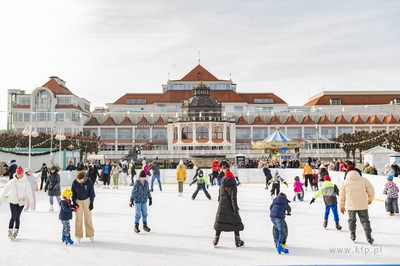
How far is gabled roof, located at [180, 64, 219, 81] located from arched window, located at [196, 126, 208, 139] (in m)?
25.9

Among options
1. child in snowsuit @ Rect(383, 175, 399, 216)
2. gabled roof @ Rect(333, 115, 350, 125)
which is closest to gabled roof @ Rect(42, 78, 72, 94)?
gabled roof @ Rect(333, 115, 350, 125)

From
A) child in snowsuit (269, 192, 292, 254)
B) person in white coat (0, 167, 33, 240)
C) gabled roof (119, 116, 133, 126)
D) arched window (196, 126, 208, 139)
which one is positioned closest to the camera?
child in snowsuit (269, 192, 292, 254)

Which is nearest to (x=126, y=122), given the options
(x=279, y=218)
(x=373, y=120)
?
(x=373, y=120)

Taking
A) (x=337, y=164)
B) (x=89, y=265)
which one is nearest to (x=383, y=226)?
(x=89, y=265)

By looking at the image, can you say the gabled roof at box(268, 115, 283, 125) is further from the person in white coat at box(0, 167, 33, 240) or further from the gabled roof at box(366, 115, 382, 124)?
the person in white coat at box(0, 167, 33, 240)

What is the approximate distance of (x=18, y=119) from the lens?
6819cm

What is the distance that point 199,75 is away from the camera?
9106 centimetres

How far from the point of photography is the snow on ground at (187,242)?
734 centimetres

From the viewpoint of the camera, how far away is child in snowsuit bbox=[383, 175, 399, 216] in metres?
12.6

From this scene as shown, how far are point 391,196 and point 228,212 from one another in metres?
6.98

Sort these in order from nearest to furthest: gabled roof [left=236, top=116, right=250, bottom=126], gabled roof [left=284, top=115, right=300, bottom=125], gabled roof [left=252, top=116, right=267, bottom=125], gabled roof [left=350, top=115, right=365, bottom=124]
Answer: gabled roof [left=350, top=115, right=365, bottom=124]
gabled roof [left=284, top=115, right=300, bottom=125]
gabled roof [left=252, top=116, right=267, bottom=125]
gabled roof [left=236, top=116, right=250, bottom=126]

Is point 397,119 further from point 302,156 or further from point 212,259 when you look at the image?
point 212,259

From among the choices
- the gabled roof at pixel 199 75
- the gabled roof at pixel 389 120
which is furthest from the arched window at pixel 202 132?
the gabled roof at pixel 389 120

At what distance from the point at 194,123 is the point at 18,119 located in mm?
29476
